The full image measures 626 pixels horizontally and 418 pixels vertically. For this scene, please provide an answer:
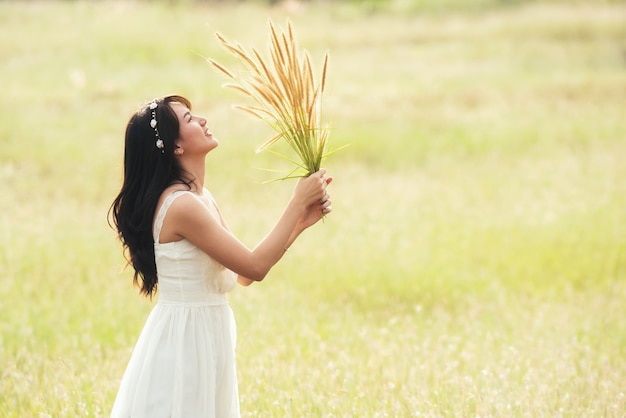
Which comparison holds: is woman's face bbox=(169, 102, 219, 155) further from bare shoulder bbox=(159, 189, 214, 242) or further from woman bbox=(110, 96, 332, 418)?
bare shoulder bbox=(159, 189, 214, 242)

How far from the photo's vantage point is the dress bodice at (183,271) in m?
4.12

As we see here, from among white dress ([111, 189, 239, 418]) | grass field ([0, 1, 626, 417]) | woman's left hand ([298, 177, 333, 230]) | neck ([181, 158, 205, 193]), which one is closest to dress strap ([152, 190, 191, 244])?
white dress ([111, 189, 239, 418])

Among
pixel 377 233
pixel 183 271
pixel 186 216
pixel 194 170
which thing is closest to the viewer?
pixel 186 216

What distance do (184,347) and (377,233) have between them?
21.1ft

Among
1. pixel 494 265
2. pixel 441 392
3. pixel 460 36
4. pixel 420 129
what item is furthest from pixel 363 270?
A: pixel 460 36

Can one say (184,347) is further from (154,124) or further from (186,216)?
(154,124)

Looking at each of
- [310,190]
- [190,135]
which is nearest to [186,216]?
[190,135]

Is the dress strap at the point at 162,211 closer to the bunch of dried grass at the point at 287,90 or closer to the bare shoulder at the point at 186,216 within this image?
the bare shoulder at the point at 186,216

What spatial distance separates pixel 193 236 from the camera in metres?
4.05

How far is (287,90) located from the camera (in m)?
4.18

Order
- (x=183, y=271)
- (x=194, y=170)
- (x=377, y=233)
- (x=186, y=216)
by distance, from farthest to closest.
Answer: (x=377, y=233) < (x=194, y=170) < (x=183, y=271) < (x=186, y=216)

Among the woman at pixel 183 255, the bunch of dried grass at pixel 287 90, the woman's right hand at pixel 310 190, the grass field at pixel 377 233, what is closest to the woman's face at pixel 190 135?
the woman at pixel 183 255

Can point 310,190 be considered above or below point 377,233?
above

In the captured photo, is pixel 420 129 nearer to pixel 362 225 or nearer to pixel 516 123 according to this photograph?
pixel 516 123
